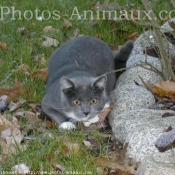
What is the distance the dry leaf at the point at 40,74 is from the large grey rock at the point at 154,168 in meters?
2.22

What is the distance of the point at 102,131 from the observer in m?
4.36

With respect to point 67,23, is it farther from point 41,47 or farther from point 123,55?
point 123,55

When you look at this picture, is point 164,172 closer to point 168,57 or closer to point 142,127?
point 142,127

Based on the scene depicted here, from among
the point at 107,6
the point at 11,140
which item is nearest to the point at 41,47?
the point at 107,6

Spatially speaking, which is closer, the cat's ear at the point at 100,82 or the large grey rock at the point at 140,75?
the cat's ear at the point at 100,82

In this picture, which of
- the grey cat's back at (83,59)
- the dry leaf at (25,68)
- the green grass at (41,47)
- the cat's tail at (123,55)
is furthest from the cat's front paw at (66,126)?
the cat's tail at (123,55)

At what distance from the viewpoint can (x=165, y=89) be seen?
14.9 ft

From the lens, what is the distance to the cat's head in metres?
4.45

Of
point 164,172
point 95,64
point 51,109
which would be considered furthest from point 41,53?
point 164,172

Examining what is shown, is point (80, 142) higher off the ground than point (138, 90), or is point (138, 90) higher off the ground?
point (138, 90)

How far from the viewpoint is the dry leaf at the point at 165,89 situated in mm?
4508

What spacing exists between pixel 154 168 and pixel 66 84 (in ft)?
4.91

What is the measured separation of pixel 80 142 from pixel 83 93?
684 mm

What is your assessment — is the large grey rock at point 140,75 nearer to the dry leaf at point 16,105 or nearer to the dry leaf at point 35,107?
the dry leaf at point 35,107
